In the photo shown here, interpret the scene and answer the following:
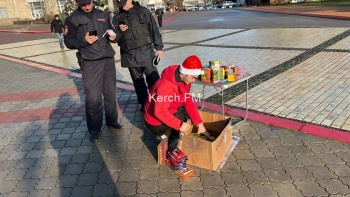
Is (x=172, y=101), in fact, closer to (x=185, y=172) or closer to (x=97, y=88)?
(x=185, y=172)

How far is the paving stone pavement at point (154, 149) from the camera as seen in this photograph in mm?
2938

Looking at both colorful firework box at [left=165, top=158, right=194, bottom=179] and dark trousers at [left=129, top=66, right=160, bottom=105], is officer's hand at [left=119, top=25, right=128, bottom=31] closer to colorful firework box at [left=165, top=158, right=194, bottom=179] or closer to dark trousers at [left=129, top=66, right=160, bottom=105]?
dark trousers at [left=129, top=66, right=160, bottom=105]

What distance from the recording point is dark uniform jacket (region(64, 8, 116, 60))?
139 inches

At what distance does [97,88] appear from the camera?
386 cm

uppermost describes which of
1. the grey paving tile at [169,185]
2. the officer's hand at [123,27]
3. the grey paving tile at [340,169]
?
the officer's hand at [123,27]

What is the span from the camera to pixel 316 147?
3.44 meters

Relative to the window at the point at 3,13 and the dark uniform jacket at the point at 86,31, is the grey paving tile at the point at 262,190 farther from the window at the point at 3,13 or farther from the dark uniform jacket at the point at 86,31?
the window at the point at 3,13

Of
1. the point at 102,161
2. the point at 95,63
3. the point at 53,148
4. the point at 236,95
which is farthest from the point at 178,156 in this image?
the point at 236,95

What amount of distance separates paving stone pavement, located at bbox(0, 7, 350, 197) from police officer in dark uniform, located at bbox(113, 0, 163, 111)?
33.7 inches

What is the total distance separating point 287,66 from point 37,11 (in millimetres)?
51599

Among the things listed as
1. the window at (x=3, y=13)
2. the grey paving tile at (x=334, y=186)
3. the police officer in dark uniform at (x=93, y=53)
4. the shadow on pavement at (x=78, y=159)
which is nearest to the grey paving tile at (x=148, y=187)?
the shadow on pavement at (x=78, y=159)

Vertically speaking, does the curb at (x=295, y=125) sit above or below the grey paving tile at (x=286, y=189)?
above

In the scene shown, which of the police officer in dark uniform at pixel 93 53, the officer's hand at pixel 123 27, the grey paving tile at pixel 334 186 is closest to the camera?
the grey paving tile at pixel 334 186

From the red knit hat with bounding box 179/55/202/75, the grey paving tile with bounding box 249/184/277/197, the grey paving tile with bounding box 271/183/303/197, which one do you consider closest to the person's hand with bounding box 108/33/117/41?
the red knit hat with bounding box 179/55/202/75
